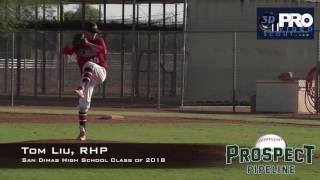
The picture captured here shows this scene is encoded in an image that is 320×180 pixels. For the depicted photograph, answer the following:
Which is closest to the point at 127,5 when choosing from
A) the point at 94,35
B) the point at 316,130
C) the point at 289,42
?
the point at 289,42

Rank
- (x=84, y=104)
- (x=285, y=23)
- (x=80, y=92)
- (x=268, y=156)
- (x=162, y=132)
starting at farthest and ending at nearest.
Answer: (x=285, y=23)
(x=162, y=132)
(x=84, y=104)
(x=80, y=92)
(x=268, y=156)

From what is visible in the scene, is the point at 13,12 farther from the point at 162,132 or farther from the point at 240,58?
the point at 162,132

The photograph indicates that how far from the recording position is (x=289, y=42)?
3038 centimetres

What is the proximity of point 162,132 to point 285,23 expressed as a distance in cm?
1437

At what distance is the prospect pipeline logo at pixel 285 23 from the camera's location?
29969 mm

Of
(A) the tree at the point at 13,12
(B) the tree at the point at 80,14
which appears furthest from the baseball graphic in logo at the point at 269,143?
(B) the tree at the point at 80,14

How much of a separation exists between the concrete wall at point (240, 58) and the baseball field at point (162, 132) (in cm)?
425

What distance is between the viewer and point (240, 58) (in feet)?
101

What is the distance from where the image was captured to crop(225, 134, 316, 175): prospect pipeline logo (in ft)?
34.3

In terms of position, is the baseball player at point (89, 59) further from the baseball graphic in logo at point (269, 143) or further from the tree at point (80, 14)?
the tree at point (80, 14)

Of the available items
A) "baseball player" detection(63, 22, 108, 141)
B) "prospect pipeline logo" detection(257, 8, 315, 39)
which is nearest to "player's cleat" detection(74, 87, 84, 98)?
"baseball player" detection(63, 22, 108, 141)

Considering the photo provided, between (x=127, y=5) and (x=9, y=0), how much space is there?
12742 millimetres

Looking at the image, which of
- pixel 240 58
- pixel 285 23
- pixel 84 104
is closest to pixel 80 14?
pixel 240 58

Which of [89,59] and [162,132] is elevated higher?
[89,59]
